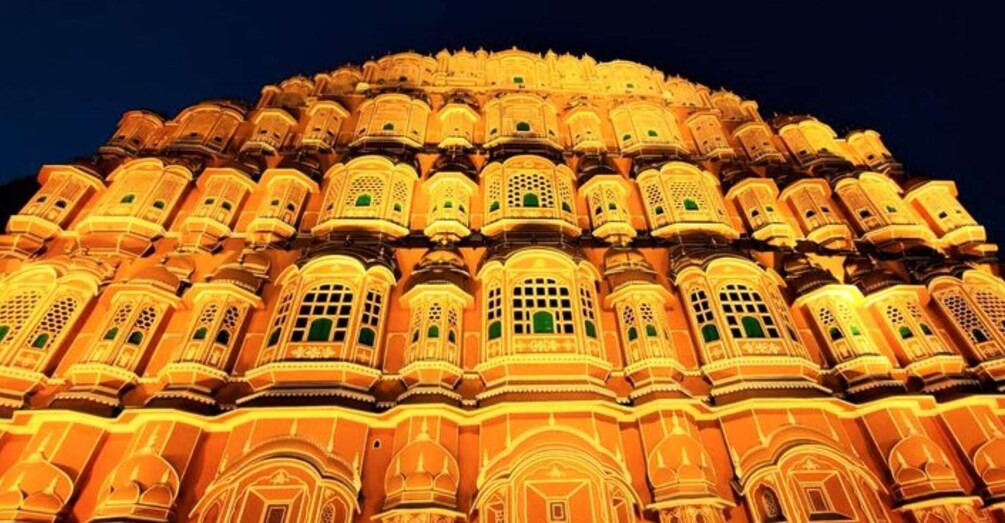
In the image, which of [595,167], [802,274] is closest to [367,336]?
[595,167]

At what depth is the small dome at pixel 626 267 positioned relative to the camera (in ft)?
48.2

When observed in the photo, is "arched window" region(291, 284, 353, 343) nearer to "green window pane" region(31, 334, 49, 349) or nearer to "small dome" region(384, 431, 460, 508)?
"small dome" region(384, 431, 460, 508)

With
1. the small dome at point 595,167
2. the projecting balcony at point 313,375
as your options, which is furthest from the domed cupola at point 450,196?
the projecting balcony at point 313,375

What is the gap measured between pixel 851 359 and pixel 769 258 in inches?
169

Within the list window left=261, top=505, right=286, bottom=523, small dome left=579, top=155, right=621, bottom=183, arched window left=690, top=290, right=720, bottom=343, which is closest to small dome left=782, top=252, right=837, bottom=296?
arched window left=690, top=290, right=720, bottom=343

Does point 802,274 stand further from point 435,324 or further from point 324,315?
point 324,315

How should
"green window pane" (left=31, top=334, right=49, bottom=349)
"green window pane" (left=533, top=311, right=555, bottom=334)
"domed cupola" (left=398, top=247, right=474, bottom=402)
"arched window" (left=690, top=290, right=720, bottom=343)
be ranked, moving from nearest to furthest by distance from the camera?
"domed cupola" (left=398, top=247, right=474, bottom=402)
"green window pane" (left=31, top=334, right=49, bottom=349)
"green window pane" (left=533, top=311, right=555, bottom=334)
"arched window" (left=690, top=290, right=720, bottom=343)

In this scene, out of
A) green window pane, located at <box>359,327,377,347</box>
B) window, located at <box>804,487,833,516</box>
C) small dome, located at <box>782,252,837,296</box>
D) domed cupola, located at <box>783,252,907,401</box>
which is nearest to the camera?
window, located at <box>804,487,833,516</box>

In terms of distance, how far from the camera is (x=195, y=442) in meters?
11.6

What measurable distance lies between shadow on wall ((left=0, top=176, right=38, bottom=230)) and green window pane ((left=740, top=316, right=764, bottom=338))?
88.6 feet

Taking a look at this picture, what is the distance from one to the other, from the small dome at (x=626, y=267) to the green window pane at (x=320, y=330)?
24.0 feet

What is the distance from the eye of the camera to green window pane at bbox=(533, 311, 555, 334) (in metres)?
13.7

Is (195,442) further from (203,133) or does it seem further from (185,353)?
(203,133)

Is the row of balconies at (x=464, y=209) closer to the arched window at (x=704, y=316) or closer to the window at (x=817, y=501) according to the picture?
the arched window at (x=704, y=316)
